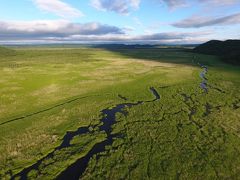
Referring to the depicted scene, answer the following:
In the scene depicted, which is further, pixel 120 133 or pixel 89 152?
pixel 120 133

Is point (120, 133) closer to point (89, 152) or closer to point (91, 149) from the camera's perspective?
point (91, 149)

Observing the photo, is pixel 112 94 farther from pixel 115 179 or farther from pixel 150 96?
pixel 115 179

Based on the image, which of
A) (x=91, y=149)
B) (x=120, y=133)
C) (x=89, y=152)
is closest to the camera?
(x=89, y=152)

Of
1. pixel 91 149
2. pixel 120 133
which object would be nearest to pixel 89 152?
pixel 91 149

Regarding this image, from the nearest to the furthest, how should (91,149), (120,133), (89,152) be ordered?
(89,152) < (91,149) < (120,133)

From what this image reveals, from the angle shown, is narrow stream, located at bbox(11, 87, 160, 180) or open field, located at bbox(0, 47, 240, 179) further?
open field, located at bbox(0, 47, 240, 179)

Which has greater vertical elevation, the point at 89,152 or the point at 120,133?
the point at 120,133

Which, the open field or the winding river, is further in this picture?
the open field

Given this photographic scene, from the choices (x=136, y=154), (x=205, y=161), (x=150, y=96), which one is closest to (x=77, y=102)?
(x=150, y=96)

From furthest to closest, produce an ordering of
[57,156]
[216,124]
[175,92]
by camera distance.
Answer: [175,92] → [216,124] → [57,156]

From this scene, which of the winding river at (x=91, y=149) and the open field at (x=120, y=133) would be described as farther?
the open field at (x=120, y=133)

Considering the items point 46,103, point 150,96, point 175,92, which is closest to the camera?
point 46,103
